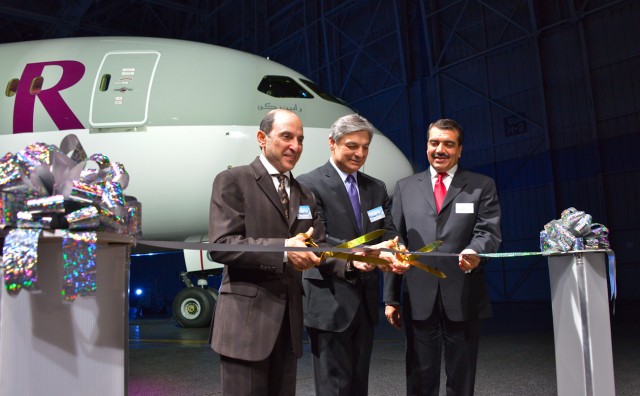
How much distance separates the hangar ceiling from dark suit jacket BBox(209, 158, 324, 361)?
12.9 metres

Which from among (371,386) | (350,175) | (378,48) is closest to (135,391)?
(371,386)

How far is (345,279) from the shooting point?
2447mm

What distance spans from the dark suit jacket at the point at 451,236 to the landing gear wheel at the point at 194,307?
5.42 m

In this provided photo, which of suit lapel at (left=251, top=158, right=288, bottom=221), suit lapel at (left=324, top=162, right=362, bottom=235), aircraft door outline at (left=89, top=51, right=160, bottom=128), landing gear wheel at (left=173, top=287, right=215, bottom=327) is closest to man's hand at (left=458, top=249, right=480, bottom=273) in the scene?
suit lapel at (left=324, top=162, right=362, bottom=235)

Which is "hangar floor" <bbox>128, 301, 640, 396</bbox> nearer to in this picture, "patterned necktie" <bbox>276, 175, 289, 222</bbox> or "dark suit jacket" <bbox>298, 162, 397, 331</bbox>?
"dark suit jacket" <bbox>298, 162, 397, 331</bbox>

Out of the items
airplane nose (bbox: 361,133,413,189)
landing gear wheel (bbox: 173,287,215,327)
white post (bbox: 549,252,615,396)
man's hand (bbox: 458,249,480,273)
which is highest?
airplane nose (bbox: 361,133,413,189)

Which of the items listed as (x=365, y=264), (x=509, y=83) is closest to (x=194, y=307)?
(x=365, y=264)

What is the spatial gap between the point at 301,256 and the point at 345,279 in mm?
552

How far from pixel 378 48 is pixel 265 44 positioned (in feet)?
15.3

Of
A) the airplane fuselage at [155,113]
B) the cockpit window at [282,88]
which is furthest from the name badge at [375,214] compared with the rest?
the cockpit window at [282,88]

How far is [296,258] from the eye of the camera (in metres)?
1.96

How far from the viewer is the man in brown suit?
6.40 feet

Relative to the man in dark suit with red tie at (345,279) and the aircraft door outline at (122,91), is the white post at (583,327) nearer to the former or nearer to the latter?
the man in dark suit with red tie at (345,279)

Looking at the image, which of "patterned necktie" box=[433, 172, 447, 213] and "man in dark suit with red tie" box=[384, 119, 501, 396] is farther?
"patterned necktie" box=[433, 172, 447, 213]
